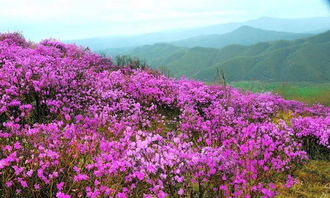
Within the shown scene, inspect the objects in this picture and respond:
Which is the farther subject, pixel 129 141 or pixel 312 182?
pixel 312 182

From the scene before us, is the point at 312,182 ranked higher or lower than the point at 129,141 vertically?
lower

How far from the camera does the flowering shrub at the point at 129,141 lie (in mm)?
5441

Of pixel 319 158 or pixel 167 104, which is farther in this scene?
pixel 167 104

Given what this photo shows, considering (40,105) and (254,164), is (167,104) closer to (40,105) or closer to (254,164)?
(40,105)

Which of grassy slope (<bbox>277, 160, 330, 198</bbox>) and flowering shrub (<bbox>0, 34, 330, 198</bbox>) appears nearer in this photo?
flowering shrub (<bbox>0, 34, 330, 198</bbox>)

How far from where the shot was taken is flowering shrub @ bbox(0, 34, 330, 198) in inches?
214

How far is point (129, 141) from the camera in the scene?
646 cm

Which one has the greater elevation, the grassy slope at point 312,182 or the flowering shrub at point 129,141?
the flowering shrub at point 129,141

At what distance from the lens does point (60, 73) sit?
11.1m

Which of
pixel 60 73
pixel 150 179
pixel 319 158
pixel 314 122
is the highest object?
pixel 60 73

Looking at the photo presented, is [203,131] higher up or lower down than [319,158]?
higher up

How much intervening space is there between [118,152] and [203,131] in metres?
3.90

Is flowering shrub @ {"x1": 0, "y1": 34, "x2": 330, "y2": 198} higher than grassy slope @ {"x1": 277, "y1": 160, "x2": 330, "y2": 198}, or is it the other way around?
flowering shrub @ {"x1": 0, "y1": 34, "x2": 330, "y2": 198}

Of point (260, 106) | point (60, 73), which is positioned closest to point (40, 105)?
point (60, 73)
